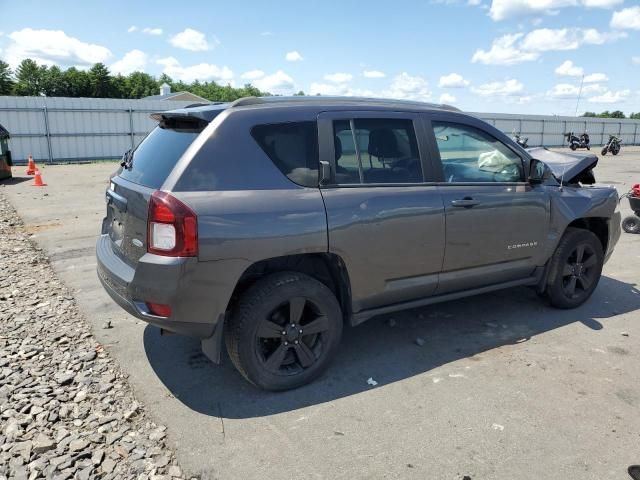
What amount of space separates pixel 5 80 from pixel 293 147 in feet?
256

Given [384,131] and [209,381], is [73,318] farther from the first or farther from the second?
[384,131]

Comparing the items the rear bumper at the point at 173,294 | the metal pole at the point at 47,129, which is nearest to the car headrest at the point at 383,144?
the rear bumper at the point at 173,294

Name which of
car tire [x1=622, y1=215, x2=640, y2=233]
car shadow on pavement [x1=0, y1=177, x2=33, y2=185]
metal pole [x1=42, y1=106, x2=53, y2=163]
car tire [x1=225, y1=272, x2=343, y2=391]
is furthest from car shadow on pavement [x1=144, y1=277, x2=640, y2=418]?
metal pole [x1=42, y1=106, x2=53, y2=163]

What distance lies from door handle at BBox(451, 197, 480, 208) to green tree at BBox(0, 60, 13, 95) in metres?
75.1

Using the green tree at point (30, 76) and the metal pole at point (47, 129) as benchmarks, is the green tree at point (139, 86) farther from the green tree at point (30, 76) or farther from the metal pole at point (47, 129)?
the metal pole at point (47, 129)

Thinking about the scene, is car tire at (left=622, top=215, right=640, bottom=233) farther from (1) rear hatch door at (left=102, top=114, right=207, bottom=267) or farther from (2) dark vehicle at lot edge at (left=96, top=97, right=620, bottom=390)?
(1) rear hatch door at (left=102, top=114, right=207, bottom=267)

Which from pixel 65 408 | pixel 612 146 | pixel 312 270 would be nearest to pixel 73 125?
pixel 65 408

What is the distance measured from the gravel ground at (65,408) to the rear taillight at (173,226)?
109cm

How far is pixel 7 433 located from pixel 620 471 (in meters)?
3.44

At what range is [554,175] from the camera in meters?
4.66

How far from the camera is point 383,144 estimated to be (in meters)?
3.73

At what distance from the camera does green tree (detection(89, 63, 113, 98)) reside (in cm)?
6994

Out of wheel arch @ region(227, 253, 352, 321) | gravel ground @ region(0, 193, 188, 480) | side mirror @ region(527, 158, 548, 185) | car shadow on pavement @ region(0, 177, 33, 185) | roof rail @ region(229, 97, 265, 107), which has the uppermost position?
roof rail @ region(229, 97, 265, 107)

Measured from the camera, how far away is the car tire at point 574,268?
15.4 ft
